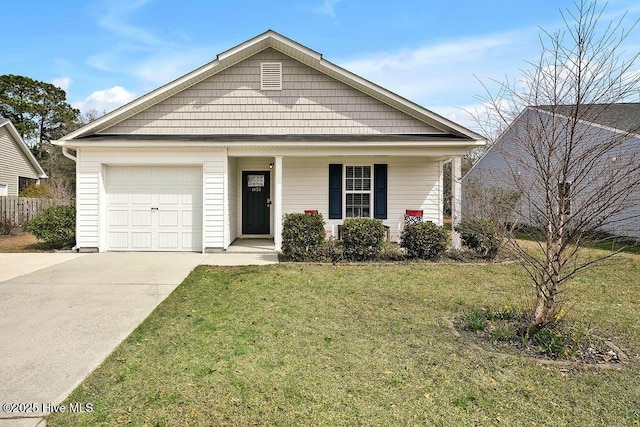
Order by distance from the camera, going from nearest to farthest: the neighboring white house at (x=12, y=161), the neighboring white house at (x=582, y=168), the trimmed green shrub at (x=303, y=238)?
the neighboring white house at (x=582, y=168)
the trimmed green shrub at (x=303, y=238)
the neighboring white house at (x=12, y=161)

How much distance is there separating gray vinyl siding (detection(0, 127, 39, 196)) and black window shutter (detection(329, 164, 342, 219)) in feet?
69.2

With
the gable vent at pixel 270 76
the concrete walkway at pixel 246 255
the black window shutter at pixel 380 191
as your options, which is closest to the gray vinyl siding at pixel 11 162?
the concrete walkway at pixel 246 255

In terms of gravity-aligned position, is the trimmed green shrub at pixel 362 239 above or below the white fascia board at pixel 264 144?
below

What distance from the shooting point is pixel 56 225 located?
1009 centimetres

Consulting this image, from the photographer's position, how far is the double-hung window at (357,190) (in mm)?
11453

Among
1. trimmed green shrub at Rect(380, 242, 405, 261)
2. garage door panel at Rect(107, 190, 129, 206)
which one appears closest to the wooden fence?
garage door panel at Rect(107, 190, 129, 206)

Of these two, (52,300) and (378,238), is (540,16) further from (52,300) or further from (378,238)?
(52,300)

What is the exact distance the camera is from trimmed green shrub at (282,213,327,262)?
8594 mm

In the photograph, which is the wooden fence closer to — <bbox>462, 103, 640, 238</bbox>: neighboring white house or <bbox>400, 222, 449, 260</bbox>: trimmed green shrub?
<bbox>400, 222, 449, 260</bbox>: trimmed green shrub

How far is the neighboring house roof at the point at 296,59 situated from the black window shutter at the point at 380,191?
4.69 feet

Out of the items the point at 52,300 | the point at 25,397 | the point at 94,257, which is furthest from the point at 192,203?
the point at 25,397

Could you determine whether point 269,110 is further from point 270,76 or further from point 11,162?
point 11,162

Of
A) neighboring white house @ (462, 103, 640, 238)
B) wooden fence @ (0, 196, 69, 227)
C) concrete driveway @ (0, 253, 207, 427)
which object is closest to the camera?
concrete driveway @ (0, 253, 207, 427)

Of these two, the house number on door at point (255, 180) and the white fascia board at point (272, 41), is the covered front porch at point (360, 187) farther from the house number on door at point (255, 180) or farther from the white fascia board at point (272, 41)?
the white fascia board at point (272, 41)
